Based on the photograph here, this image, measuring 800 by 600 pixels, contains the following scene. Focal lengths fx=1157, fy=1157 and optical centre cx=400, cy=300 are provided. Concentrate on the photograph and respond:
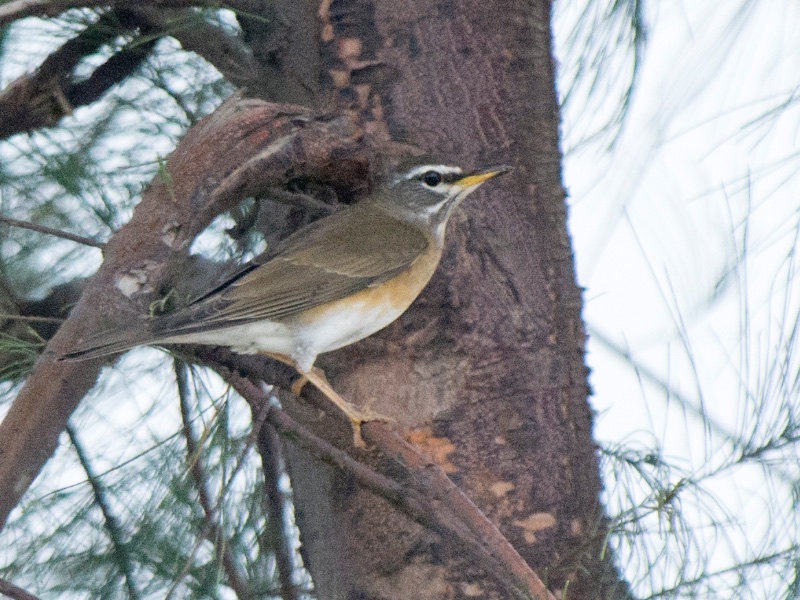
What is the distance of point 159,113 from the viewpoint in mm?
4379

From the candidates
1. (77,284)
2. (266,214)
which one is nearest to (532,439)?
(266,214)

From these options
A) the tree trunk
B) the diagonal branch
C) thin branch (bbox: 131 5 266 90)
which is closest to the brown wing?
the tree trunk

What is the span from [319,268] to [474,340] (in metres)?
0.64

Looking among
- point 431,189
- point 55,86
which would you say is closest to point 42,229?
point 55,86

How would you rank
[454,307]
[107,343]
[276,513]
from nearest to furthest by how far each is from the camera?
1. [107,343]
2. [454,307]
3. [276,513]

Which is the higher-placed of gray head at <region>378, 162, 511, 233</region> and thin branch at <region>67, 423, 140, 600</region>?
gray head at <region>378, 162, 511, 233</region>

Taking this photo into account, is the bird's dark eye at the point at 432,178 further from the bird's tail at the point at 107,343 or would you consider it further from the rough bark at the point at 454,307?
the bird's tail at the point at 107,343

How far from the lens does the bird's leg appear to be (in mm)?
3246

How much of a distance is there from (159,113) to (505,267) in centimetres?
160

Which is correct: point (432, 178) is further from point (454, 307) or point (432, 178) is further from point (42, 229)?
point (42, 229)

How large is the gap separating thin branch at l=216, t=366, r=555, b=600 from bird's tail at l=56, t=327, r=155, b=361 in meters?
0.37

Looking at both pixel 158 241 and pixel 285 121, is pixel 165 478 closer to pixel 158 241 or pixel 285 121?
pixel 158 241

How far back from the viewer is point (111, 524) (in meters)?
3.88

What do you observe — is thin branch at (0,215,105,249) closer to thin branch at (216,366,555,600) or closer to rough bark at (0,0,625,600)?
rough bark at (0,0,625,600)
